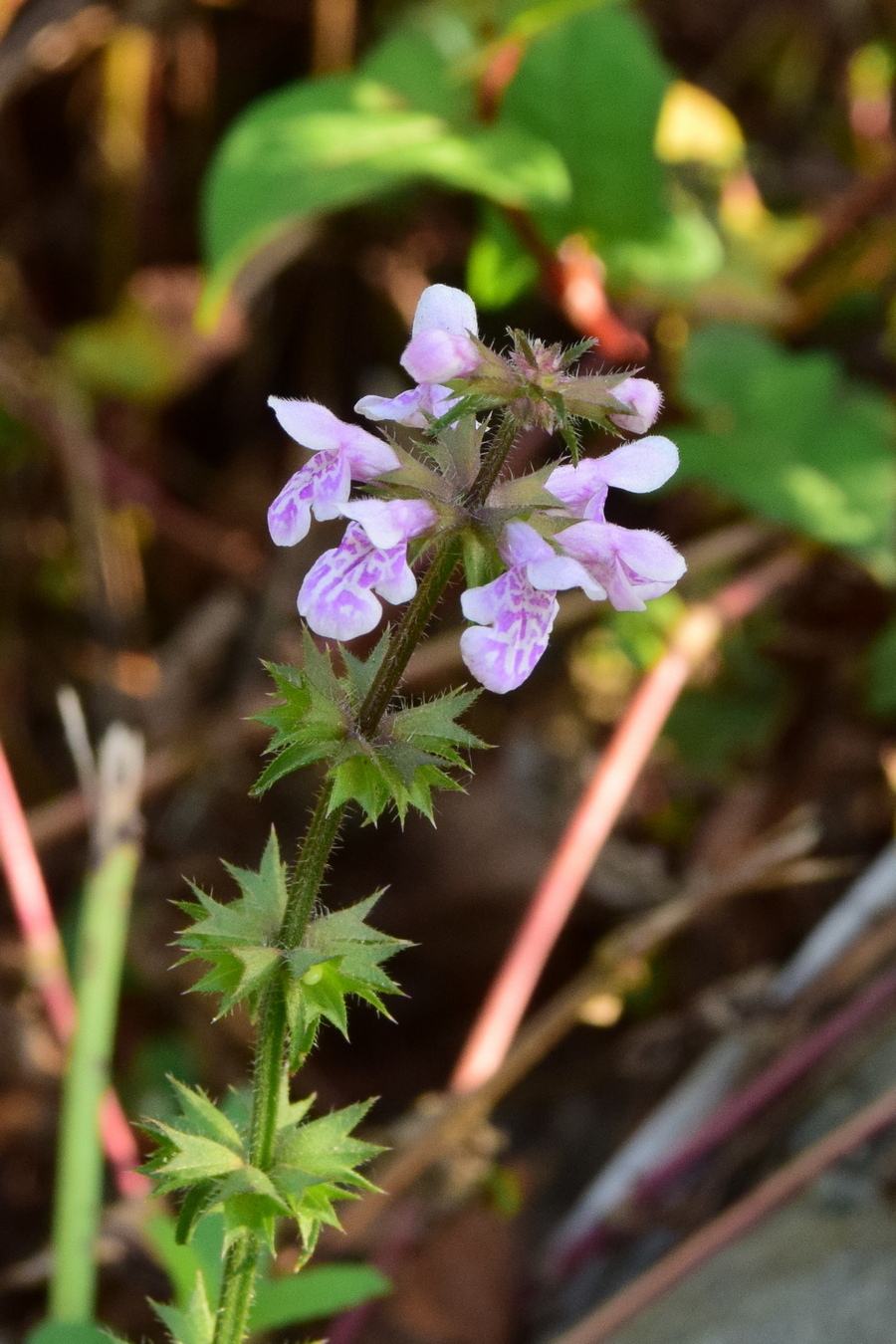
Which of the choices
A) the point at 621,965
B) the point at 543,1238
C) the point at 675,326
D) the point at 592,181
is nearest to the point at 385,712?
the point at 621,965

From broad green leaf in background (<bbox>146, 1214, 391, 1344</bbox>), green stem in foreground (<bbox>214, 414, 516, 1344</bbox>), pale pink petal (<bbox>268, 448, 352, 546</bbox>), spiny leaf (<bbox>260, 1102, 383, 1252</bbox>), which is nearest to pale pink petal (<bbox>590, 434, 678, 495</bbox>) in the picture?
green stem in foreground (<bbox>214, 414, 516, 1344</bbox>)

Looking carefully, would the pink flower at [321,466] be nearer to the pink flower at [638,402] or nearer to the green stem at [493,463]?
Answer: the green stem at [493,463]

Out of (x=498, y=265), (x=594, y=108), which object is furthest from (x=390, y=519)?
(x=594, y=108)

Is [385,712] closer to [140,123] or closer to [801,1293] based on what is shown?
[801,1293]

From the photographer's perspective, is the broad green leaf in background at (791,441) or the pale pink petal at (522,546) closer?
the pale pink petal at (522,546)

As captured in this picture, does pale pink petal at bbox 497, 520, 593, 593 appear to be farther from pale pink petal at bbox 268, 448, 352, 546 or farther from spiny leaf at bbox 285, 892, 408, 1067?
spiny leaf at bbox 285, 892, 408, 1067

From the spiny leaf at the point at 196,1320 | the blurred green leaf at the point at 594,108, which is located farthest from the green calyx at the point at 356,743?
the blurred green leaf at the point at 594,108

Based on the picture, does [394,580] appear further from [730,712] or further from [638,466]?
[730,712]
